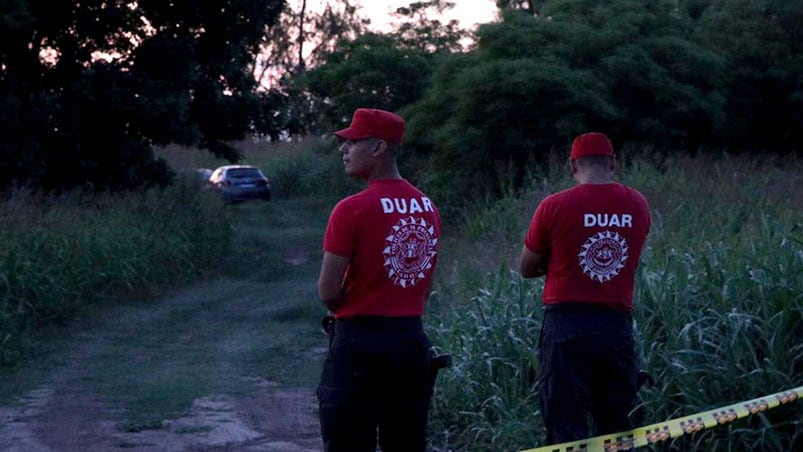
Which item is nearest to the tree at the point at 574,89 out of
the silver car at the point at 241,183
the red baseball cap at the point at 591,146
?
the red baseball cap at the point at 591,146

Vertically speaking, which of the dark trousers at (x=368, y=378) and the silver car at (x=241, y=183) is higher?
the dark trousers at (x=368, y=378)

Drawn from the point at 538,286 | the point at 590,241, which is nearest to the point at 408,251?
the point at 590,241

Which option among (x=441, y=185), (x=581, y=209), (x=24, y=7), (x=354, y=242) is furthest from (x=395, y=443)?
(x=441, y=185)

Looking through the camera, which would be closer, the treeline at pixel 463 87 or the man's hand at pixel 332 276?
the man's hand at pixel 332 276

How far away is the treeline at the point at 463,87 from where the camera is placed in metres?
18.1

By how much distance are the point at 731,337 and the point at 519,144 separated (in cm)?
1251

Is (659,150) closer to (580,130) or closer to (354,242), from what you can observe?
(580,130)

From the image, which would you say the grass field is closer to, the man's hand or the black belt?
the black belt

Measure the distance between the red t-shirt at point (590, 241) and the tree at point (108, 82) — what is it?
13104mm

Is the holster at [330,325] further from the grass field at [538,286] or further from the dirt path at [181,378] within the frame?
the dirt path at [181,378]

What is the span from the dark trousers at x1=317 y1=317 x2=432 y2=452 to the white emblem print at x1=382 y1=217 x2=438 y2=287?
0.61 ft

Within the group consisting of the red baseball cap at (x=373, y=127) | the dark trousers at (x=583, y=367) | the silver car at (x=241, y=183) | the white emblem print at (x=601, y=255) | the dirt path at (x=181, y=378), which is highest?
the red baseball cap at (x=373, y=127)

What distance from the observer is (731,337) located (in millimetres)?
6316

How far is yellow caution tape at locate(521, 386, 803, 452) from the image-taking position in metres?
5.03
